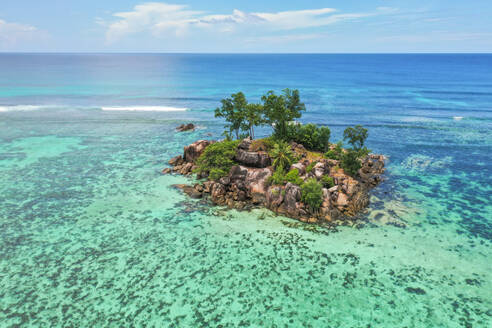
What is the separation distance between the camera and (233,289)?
27250 millimetres

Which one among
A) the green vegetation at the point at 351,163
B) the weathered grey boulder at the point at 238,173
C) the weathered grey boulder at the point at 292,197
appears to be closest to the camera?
the weathered grey boulder at the point at 292,197

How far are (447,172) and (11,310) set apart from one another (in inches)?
2478

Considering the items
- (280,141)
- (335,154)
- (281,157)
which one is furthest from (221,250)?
(335,154)

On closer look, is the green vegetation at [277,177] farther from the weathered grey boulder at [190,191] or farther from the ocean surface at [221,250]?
the weathered grey boulder at [190,191]

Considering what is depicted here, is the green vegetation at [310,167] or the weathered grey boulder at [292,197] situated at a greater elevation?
the green vegetation at [310,167]

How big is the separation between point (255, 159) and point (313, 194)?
11840 mm

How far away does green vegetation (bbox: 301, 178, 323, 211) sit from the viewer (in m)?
37.4

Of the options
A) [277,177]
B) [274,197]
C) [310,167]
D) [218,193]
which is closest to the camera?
[274,197]

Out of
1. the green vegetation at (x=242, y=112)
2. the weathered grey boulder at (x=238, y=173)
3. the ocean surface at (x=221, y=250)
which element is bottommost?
the ocean surface at (x=221, y=250)

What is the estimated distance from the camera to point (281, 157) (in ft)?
147

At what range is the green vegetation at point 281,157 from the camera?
44469mm

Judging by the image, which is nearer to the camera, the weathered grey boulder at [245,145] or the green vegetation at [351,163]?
the green vegetation at [351,163]

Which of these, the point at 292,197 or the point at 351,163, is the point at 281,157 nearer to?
the point at 292,197

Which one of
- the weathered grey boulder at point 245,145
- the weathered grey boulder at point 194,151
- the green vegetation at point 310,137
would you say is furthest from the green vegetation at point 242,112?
the green vegetation at point 310,137
